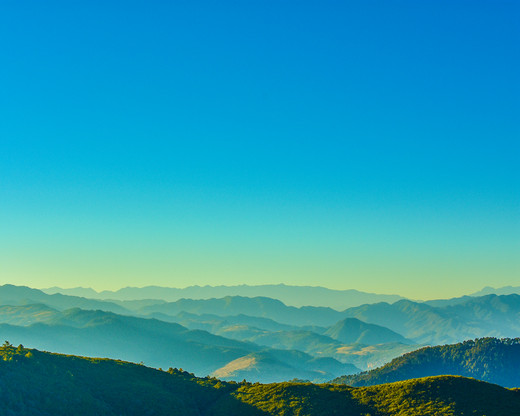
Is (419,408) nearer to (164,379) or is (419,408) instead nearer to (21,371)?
(164,379)

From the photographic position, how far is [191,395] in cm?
14912

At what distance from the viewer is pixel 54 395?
123750mm

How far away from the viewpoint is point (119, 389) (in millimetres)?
140125

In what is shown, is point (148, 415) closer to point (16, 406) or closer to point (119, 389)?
point (119, 389)

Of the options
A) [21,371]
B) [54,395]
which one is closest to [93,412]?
[54,395]

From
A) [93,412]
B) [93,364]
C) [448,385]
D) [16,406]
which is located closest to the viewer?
[16,406]

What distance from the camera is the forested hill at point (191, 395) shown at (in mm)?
121562

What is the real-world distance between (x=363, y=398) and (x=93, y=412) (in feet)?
225

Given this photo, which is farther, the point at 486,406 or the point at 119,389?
the point at 119,389

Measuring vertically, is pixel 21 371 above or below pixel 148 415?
above

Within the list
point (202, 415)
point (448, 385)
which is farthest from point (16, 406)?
point (448, 385)

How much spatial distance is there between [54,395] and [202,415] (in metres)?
39.0

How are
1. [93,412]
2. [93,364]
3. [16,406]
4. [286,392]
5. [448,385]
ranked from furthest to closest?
[93,364] < [286,392] < [448,385] < [93,412] < [16,406]

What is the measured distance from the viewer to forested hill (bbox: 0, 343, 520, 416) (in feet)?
399
